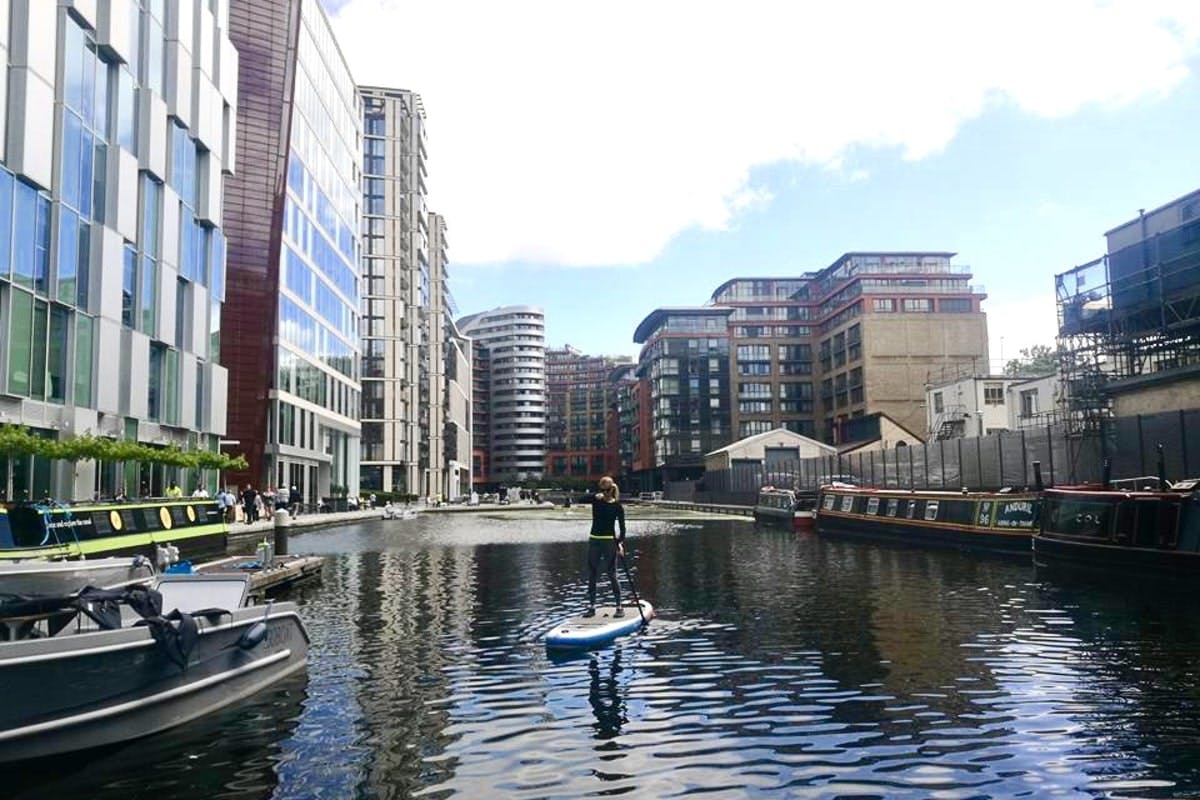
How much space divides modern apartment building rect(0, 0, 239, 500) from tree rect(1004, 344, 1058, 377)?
299 ft

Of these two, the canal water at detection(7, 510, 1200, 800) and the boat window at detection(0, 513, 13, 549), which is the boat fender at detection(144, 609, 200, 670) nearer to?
the canal water at detection(7, 510, 1200, 800)

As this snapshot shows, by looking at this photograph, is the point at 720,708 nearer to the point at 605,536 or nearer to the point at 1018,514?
the point at 605,536

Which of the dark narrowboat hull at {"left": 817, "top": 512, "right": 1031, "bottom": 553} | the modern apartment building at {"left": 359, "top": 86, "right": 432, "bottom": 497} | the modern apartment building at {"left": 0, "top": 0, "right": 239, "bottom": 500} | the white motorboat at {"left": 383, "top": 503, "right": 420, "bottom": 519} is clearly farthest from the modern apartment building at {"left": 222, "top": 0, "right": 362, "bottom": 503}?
the dark narrowboat hull at {"left": 817, "top": 512, "right": 1031, "bottom": 553}

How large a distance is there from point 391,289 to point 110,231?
79007 millimetres

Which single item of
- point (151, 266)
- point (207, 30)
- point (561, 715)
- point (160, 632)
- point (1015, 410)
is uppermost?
point (207, 30)

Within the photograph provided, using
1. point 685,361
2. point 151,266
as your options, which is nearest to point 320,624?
point 151,266

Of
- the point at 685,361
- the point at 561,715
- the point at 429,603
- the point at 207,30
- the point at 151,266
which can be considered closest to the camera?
the point at 561,715

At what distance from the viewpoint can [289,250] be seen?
68938 mm

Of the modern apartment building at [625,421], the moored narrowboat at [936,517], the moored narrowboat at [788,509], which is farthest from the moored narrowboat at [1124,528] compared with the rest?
the modern apartment building at [625,421]

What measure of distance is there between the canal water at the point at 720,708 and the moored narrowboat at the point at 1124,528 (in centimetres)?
268

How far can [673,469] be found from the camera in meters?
138

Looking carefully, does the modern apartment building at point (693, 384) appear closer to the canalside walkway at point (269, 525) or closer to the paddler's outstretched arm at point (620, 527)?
the canalside walkway at point (269, 525)

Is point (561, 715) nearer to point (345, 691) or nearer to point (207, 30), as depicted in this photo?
point (345, 691)

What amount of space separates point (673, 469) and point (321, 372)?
227ft
